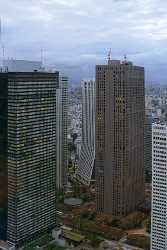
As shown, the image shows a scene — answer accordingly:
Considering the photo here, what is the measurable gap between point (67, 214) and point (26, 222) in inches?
280

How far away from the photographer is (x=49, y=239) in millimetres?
30703

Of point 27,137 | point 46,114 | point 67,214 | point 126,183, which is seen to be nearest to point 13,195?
point 27,137

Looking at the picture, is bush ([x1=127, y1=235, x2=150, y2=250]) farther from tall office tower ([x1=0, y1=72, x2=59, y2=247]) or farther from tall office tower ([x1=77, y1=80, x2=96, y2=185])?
tall office tower ([x1=77, y1=80, x2=96, y2=185])

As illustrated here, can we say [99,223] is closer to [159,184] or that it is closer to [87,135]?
[159,184]

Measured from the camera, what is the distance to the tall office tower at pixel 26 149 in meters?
29.2

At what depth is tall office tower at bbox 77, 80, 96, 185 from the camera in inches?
1847

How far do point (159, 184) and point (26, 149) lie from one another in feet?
30.2

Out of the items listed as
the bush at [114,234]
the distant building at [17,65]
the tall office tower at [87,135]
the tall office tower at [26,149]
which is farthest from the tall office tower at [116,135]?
the tall office tower at [87,135]

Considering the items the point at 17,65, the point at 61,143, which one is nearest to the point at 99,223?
the point at 61,143

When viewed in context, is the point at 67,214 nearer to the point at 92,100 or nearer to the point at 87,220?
the point at 87,220

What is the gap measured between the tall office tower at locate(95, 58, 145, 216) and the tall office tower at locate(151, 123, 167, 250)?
372 inches

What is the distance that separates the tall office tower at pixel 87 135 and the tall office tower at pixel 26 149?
49.5 feet

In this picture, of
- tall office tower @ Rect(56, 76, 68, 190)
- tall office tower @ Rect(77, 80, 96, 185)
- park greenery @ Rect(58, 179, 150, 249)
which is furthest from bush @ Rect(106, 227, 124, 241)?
tall office tower @ Rect(77, 80, 96, 185)

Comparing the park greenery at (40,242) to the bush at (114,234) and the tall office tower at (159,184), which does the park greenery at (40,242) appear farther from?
the tall office tower at (159,184)
